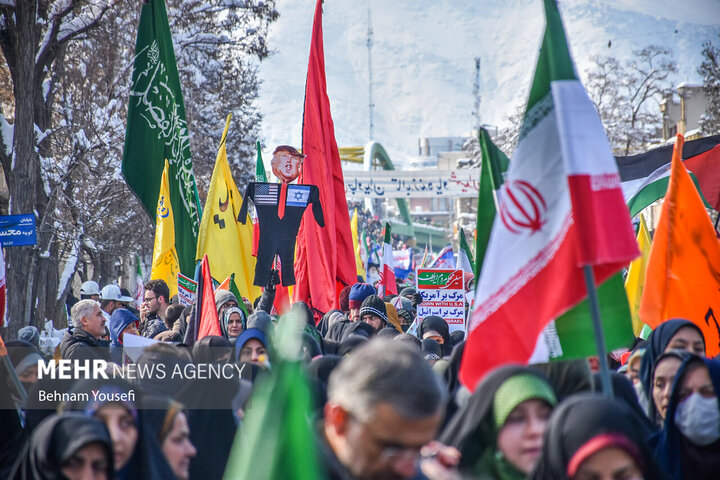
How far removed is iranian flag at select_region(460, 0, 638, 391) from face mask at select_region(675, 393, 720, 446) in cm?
61

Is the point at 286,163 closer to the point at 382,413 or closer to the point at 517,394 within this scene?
the point at 517,394

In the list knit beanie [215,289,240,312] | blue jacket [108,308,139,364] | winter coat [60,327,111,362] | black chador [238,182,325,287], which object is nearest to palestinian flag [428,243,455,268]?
black chador [238,182,325,287]

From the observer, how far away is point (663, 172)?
9938mm

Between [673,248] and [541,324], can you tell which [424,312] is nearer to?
[673,248]

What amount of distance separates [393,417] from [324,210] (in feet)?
29.6

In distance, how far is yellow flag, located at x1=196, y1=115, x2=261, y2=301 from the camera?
10.5 m

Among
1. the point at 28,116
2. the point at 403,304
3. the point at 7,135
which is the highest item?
the point at 28,116

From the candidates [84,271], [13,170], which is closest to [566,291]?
[13,170]

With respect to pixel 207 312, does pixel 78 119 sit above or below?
above

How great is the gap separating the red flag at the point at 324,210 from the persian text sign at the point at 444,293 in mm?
1191

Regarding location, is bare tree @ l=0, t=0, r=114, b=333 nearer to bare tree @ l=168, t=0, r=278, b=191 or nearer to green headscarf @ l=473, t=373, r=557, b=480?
bare tree @ l=168, t=0, r=278, b=191

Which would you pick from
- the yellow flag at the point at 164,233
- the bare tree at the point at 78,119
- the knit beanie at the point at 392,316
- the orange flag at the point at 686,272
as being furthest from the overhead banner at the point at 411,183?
the orange flag at the point at 686,272

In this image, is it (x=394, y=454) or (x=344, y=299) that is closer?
(x=394, y=454)

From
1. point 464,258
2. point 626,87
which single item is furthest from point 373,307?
point 626,87
